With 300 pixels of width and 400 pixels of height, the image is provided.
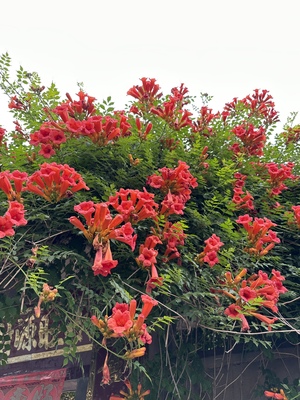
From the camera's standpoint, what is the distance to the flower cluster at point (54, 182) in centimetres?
172

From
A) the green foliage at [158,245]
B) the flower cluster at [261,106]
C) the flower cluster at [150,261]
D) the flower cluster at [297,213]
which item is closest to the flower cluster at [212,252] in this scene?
the green foliage at [158,245]

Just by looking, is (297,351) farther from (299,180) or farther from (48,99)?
(48,99)

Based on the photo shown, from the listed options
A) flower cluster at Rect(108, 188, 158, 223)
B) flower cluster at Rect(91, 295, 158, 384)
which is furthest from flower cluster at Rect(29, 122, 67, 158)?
flower cluster at Rect(91, 295, 158, 384)

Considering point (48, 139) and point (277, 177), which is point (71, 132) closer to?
point (48, 139)

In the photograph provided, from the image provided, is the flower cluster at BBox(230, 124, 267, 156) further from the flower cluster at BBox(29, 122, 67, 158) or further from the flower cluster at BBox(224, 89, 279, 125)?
the flower cluster at BBox(29, 122, 67, 158)

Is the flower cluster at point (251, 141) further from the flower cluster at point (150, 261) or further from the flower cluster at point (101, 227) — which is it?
the flower cluster at point (101, 227)

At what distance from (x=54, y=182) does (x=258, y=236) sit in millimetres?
1149

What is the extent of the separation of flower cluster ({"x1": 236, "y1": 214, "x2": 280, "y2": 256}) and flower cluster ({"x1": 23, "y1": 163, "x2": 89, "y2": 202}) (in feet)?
3.15

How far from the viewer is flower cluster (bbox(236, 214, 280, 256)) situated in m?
2.06

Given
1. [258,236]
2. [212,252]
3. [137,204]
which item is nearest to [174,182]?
[137,204]

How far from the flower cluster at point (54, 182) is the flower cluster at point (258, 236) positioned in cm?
96

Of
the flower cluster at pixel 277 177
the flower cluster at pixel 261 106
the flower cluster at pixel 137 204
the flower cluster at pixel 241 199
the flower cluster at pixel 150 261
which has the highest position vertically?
the flower cluster at pixel 261 106

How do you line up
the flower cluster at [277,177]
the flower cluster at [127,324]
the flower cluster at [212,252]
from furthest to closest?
the flower cluster at [277,177] < the flower cluster at [212,252] < the flower cluster at [127,324]

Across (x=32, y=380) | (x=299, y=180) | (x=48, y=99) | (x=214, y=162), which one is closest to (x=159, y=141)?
(x=214, y=162)
